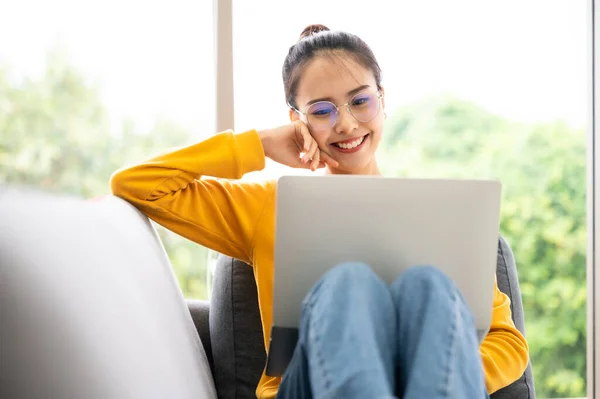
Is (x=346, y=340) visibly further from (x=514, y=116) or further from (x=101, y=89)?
(x=514, y=116)

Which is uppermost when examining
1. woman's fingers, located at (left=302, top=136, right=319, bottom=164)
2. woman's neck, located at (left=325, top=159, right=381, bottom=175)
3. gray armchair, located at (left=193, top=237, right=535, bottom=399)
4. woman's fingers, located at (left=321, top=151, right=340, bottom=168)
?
woman's fingers, located at (left=302, top=136, right=319, bottom=164)

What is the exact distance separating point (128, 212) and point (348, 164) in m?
0.58

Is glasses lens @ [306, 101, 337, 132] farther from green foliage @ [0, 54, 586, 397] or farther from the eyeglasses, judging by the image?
green foliage @ [0, 54, 586, 397]

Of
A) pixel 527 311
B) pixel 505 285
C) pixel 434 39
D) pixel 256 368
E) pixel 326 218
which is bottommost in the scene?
pixel 527 311

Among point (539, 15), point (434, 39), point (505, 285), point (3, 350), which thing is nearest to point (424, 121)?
point (434, 39)

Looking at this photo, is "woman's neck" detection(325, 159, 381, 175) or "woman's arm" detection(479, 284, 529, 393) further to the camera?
"woman's neck" detection(325, 159, 381, 175)

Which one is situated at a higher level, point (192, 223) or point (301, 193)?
point (301, 193)

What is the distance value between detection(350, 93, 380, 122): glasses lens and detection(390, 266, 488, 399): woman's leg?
64 cm

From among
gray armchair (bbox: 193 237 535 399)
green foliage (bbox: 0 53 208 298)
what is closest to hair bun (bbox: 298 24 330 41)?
gray armchair (bbox: 193 237 535 399)

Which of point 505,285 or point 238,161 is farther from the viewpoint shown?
point 505,285

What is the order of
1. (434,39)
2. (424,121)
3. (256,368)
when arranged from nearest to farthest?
(256,368) < (434,39) < (424,121)

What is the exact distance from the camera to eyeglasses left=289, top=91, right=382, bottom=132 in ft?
5.71

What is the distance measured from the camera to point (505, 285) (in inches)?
75.5

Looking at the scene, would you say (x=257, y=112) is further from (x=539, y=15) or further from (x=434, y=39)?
(x=539, y=15)
